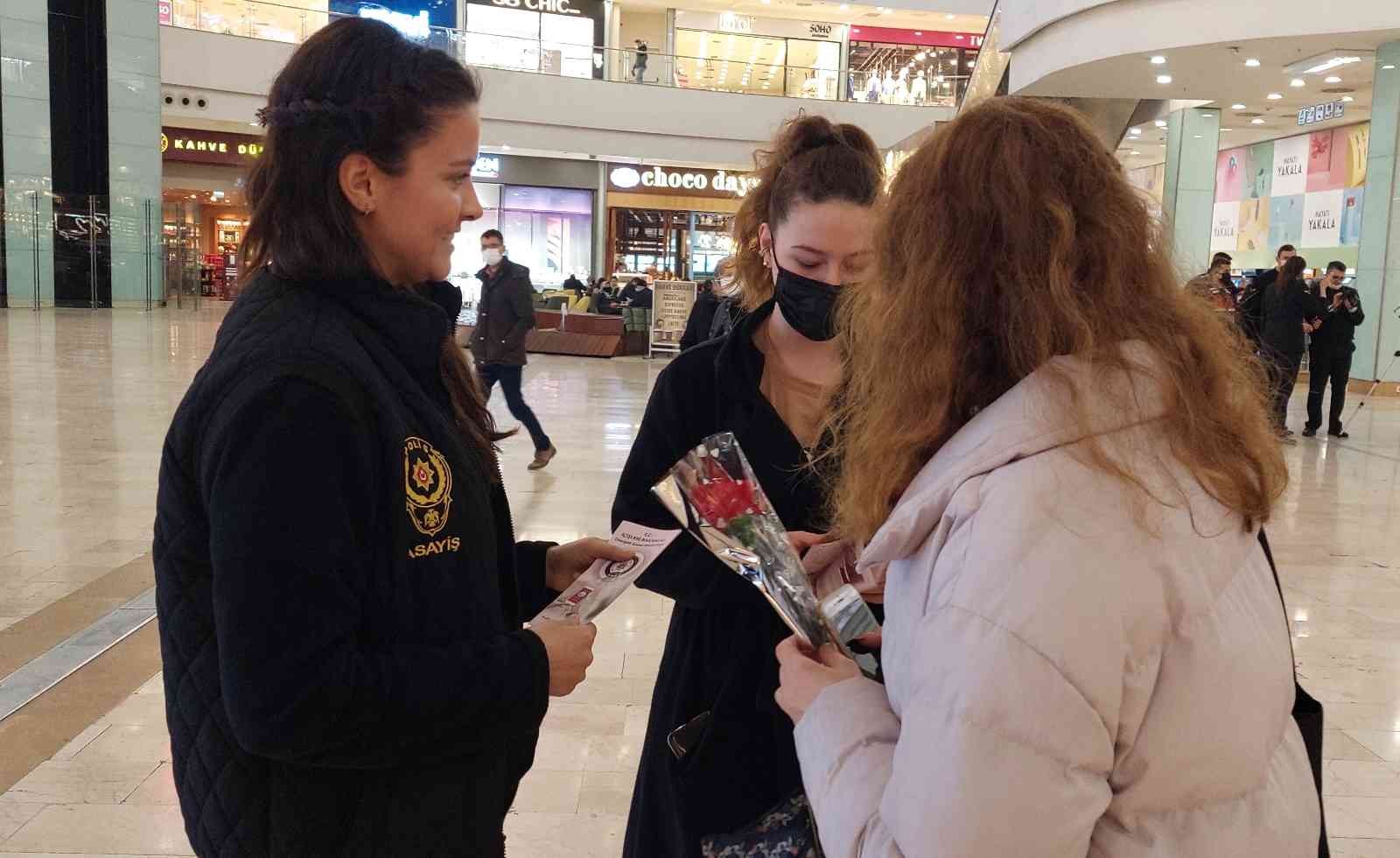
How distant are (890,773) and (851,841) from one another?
72mm

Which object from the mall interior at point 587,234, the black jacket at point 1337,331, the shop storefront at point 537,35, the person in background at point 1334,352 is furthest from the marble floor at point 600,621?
the shop storefront at point 537,35

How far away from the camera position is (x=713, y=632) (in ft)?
5.73

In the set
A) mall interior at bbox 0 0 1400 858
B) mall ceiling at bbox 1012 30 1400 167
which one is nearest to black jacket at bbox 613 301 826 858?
mall interior at bbox 0 0 1400 858

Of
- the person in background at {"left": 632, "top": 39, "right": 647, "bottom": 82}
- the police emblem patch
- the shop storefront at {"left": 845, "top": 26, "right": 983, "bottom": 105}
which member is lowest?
the police emblem patch

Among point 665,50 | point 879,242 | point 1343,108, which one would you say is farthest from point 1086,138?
point 665,50

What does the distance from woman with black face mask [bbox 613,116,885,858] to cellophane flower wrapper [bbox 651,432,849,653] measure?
9.3 inches

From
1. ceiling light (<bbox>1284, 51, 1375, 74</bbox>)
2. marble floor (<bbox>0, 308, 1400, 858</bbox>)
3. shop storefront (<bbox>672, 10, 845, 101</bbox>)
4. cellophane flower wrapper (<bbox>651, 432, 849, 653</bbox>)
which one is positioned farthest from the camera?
shop storefront (<bbox>672, 10, 845, 101</bbox>)

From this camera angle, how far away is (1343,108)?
17.8 m

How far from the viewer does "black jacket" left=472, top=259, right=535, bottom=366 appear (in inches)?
328

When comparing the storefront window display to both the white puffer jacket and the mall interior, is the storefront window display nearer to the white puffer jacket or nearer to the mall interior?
the mall interior

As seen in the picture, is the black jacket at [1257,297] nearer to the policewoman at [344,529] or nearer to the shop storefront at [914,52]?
the policewoman at [344,529]

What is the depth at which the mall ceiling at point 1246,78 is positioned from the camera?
44.1 feet

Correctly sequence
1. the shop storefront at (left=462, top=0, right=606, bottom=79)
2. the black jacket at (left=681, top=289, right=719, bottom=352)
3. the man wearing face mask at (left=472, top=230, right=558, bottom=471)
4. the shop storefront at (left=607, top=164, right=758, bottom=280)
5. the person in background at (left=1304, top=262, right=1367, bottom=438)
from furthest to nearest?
the shop storefront at (left=607, top=164, right=758, bottom=280)
the shop storefront at (left=462, top=0, right=606, bottom=79)
the person in background at (left=1304, top=262, right=1367, bottom=438)
the man wearing face mask at (left=472, top=230, right=558, bottom=471)
the black jacket at (left=681, top=289, right=719, bottom=352)

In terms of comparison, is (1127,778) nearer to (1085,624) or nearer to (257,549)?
(1085,624)
